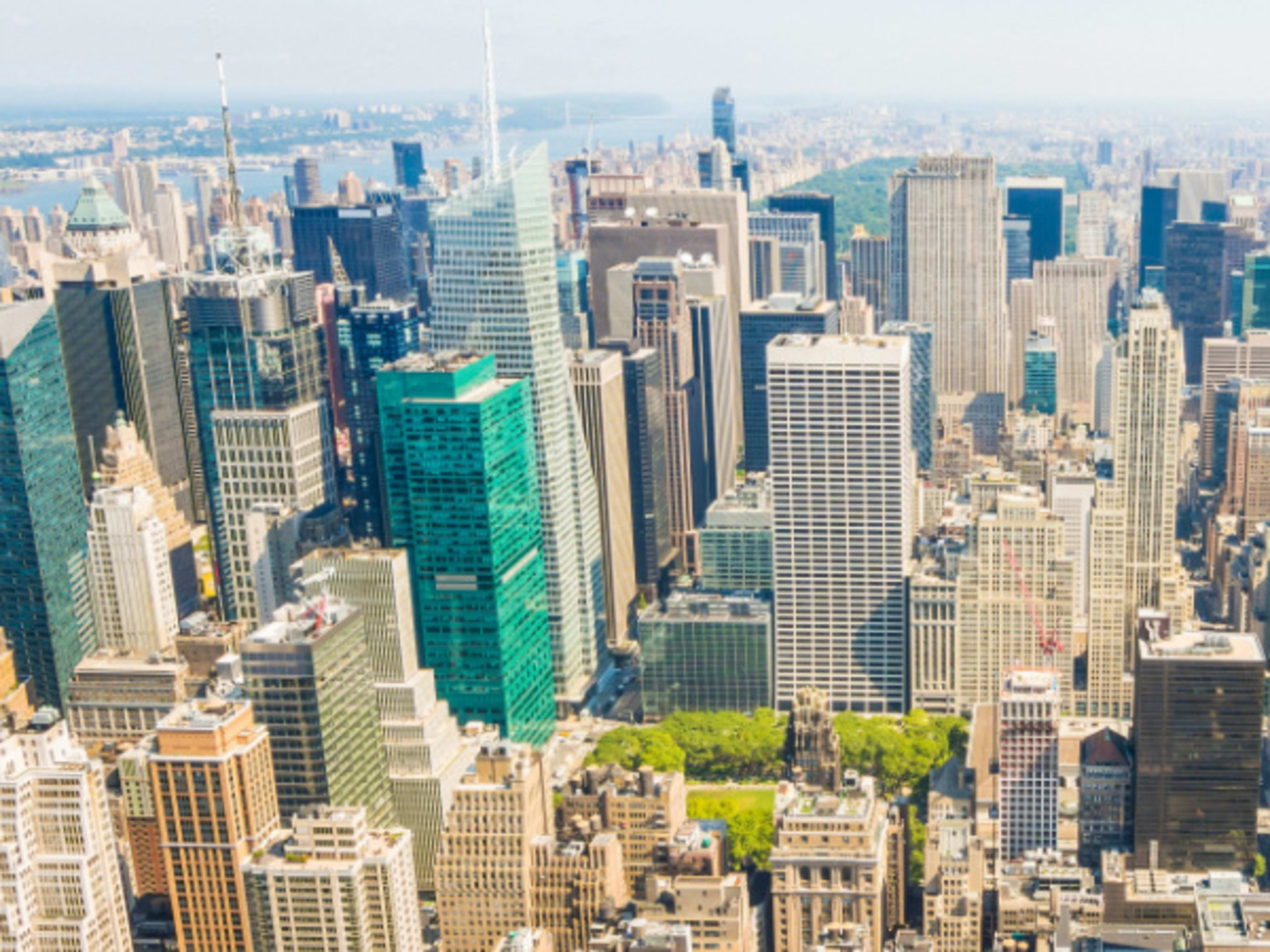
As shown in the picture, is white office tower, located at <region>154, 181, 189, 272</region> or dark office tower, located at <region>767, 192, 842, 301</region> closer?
white office tower, located at <region>154, 181, 189, 272</region>

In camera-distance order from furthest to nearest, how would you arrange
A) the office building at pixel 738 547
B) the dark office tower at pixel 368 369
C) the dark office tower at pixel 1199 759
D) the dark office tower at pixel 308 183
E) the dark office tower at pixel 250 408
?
the dark office tower at pixel 308 183, the office building at pixel 738 547, the dark office tower at pixel 368 369, the dark office tower at pixel 250 408, the dark office tower at pixel 1199 759

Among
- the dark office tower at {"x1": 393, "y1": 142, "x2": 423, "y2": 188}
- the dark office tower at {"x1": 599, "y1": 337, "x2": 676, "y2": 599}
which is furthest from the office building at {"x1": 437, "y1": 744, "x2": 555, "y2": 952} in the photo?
the dark office tower at {"x1": 393, "y1": 142, "x2": 423, "y2": 188}

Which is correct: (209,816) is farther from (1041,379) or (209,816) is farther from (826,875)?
(1041,379)

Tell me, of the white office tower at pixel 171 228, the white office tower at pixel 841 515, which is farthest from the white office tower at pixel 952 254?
the white office tower at pixel 171 228

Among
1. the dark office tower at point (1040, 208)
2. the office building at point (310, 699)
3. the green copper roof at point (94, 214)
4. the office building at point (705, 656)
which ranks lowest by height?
the office building at point (705, 656)

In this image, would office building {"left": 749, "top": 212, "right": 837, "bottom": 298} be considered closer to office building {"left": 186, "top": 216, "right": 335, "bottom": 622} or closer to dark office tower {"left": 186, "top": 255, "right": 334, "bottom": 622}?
office building {"left": 186, "top": 216, "right": 335, "bottom": 622}

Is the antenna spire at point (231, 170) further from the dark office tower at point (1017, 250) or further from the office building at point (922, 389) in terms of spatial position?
the dark office tower at point (1017, 250)

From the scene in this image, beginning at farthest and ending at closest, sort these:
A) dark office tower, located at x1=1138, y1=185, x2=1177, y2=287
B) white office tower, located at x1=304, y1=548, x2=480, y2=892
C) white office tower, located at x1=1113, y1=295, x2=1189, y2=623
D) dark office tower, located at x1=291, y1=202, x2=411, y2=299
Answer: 1. dark office tower, located at x1=1138, y1=185, x2=1177, y2=287
2. dark office tower, located at x1=291, y1=202, x2=411, y2=299
3. white office tower, located at x1=1113, y1=295, x2=1189, y2=623
4. white office tower, located at x1=304, y1=548, x2=480, y2=892
